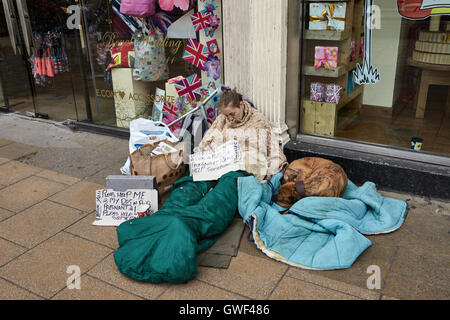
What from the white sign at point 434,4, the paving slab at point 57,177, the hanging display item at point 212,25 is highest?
the white sign at point 434,4

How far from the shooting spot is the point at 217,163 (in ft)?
12.9

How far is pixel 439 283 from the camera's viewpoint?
285cm

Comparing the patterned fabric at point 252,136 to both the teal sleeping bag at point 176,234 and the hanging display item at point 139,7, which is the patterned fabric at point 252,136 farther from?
the hanging display item at point 139,7

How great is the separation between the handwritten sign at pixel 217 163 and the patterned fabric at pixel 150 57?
177 cm

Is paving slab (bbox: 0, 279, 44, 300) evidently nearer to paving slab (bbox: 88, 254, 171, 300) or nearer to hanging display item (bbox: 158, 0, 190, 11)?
paving slab (bbox: 88, 254, 171, 300)

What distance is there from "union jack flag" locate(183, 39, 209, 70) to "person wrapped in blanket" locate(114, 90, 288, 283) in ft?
3.20

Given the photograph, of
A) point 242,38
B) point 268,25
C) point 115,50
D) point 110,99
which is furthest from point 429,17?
point 110,99

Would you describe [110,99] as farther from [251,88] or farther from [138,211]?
[138,211]

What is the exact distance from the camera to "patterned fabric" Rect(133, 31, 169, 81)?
16.8 ft

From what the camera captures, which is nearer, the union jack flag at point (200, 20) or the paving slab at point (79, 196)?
the paving slab at point (79, 196)

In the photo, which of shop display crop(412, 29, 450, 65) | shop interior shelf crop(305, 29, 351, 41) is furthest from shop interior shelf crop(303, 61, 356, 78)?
shop display crop(412, 29, 450, 65)

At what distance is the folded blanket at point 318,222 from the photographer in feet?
10.1

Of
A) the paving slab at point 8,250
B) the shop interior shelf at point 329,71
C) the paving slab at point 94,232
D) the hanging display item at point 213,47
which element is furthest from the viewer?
the hanging display item at point 213,47

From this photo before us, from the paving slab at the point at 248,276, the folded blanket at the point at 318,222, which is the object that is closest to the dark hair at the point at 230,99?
the folded blanket at the point at 318,222
